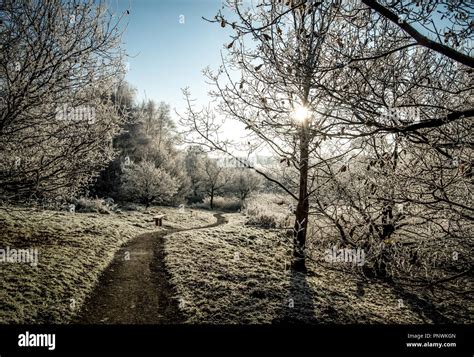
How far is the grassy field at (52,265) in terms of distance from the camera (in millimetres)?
5445

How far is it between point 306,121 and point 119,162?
1131 inches

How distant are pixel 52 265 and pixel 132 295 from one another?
255 cm

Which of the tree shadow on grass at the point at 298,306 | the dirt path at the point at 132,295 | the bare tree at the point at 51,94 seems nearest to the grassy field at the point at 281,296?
the tree shadow on grass at the point at 298,306

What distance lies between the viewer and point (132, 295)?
6754 millimetres

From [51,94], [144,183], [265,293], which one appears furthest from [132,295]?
[144,183]

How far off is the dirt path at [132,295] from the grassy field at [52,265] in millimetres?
310

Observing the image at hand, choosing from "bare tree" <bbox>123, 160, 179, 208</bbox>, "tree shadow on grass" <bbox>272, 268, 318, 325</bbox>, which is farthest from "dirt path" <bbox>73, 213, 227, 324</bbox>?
"bare tree" <bbox>123, 160, 179, 208</bbox>

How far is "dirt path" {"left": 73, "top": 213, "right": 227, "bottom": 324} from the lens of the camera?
5.70 meters

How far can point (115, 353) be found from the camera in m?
4.27

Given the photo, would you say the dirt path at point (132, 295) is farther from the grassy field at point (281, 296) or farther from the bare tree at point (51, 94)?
the bare tree at point (51, 94)

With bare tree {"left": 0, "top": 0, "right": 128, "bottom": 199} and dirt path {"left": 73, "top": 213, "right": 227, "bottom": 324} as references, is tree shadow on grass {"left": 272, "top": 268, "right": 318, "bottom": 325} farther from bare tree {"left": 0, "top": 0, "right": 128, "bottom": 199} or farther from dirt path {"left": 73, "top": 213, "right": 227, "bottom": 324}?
bare tree {"left": 0, "top": 0, "right": 128, "bottom": 199}

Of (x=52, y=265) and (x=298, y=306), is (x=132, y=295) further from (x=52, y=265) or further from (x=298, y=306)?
(x=298, y=306)

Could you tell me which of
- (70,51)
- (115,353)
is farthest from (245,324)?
(70,51)

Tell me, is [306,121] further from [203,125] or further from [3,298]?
[3,298]
